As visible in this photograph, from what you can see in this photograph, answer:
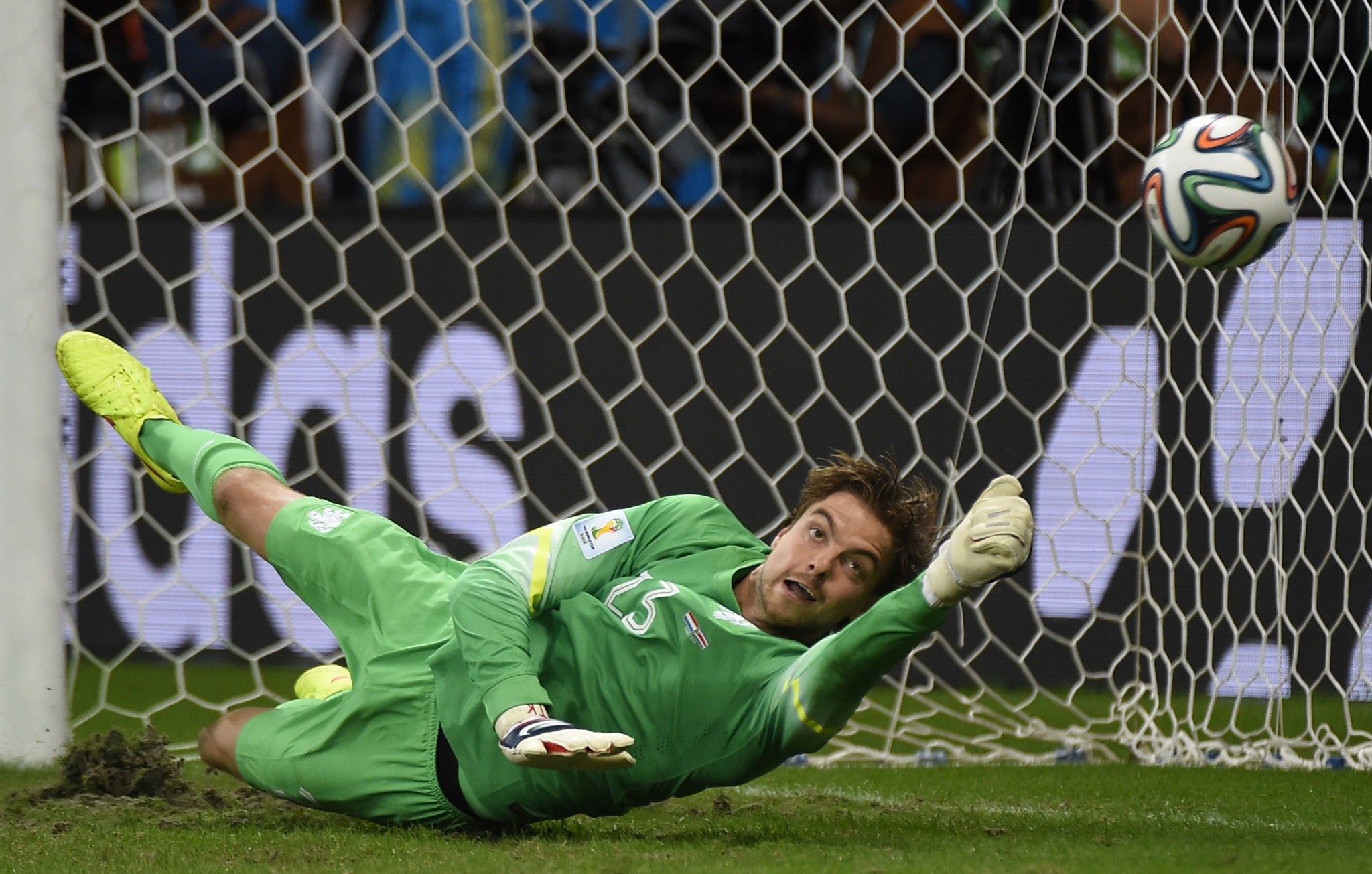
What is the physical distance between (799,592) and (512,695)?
512mm

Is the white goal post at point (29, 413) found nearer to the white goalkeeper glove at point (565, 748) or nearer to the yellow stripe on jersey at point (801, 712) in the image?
the white goalkeeper glove at point (565, 748)

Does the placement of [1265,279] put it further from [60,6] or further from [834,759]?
[60,6]

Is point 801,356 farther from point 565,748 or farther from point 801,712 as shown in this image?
point 565,748

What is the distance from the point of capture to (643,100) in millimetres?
4570

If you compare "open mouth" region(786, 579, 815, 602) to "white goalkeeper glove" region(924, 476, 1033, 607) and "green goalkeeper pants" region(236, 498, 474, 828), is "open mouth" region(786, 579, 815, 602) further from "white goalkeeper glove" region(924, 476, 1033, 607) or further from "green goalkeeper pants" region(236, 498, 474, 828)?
"green goalkeeper pants" region(236, 498, 474, 828)

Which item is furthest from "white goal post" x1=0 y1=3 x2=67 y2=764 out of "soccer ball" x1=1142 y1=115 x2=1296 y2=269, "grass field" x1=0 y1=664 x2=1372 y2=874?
"soccer ball" x1=1142 y1=115 x2=1296 y2=269

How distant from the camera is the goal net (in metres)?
4.21

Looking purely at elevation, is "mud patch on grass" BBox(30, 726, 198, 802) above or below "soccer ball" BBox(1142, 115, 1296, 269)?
below

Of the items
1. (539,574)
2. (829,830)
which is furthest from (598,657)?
(829,830)

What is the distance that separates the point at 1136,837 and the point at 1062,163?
8.05 ft

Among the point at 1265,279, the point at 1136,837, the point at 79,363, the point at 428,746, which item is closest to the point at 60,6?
the point at 79,363

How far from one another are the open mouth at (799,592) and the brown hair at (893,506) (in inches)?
5.1

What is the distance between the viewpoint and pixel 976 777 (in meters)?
3.44

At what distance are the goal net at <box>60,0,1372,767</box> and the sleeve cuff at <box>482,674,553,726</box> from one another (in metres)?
1.92
